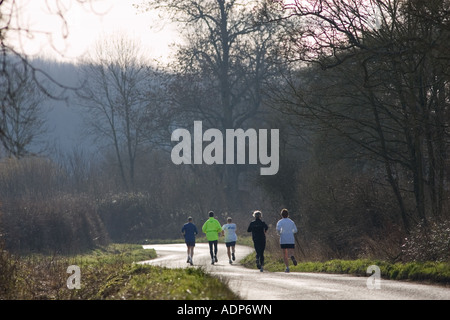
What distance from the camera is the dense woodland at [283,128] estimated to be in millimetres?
18922

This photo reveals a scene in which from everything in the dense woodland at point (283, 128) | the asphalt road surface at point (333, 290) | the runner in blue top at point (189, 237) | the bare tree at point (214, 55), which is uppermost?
the bare tree at point (214, 55)

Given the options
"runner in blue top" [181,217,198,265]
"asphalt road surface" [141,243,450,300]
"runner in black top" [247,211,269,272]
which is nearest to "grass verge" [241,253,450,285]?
"asphalt road surface" [141,243,450,300]

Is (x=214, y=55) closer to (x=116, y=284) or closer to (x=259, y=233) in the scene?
(x=259, y=233)

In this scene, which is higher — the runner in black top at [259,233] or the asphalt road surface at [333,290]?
the runner in black top at [259,233]

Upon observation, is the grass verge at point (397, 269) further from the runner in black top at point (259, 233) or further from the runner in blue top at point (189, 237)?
the runner in blue top at point (189, 237)

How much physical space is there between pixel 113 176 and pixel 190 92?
77.2 feet

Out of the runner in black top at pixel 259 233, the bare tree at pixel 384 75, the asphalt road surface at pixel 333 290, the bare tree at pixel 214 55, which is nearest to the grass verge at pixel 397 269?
the asphalt road surface at pixel 333 290

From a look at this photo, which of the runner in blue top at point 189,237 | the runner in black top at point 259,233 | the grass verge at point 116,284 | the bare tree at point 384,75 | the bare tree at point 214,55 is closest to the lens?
the grass verge at point 116,284

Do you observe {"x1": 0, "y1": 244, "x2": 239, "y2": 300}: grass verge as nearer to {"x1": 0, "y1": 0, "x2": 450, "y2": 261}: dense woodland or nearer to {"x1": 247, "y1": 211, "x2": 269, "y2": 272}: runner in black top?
{"x1": 0, "y1": 0, "x2": 450, "y2": 261}: dense woodland

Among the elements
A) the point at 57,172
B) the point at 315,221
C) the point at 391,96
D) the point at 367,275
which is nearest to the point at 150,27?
the point at 57,172

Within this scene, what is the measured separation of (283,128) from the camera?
121ft

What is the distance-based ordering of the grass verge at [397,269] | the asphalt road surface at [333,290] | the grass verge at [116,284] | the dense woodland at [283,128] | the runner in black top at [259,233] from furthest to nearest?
the runner in black top at [259,233] < the dense woodland at [283,128] < the grass verge at [397,269] < the asphalt road surface at [333,290] < the grass verge at [116,284]

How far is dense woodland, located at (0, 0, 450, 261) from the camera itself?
62.1 feet

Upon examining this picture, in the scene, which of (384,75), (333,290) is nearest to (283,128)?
(384,75)
